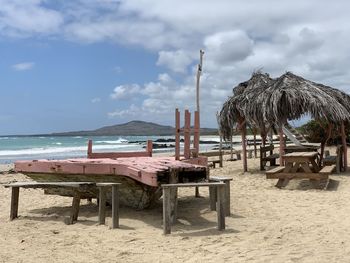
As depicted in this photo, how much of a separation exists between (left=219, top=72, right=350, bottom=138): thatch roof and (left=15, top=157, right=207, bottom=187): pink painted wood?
14.8 ft

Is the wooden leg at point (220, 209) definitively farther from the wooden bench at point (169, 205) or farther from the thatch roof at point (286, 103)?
the thatch roof at point (286, 103)

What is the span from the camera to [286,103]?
1254 centimetres

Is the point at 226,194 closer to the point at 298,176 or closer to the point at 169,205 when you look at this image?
the point at 169,205

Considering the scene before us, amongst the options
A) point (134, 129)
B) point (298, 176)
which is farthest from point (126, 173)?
point (134, 129)

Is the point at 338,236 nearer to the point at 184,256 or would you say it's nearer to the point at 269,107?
the point at 184,256

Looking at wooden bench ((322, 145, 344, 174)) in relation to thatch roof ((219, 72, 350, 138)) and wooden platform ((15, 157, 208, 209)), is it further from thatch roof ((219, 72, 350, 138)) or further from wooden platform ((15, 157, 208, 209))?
wooden platform ((15, 157, 208, 209))

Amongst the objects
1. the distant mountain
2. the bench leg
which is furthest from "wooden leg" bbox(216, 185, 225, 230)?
the distant mountain

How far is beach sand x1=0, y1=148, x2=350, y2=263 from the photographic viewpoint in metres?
5.23

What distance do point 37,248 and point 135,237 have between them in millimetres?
1258

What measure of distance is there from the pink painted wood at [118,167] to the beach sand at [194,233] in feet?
2.53

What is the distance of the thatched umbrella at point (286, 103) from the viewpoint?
1238 centimetres

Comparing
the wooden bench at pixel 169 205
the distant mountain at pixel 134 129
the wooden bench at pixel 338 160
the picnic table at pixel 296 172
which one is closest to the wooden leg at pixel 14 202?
the wooden bench at pixel 169 205

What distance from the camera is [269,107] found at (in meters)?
12.5

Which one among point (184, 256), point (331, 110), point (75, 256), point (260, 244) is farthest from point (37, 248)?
point (331, 110)
